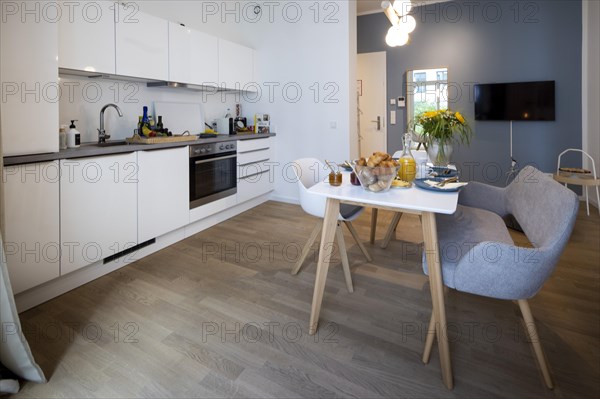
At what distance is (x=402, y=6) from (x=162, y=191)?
7.80 feet

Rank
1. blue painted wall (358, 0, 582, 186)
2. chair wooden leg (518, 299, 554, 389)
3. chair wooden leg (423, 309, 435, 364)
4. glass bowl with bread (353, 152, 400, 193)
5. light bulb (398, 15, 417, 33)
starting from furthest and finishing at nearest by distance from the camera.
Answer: blue painted wall (358, 0, 582, 186)
light bulb (398, 15, 417, 33)
glass bowl with bread (353, 152, 400, 193)
chair wooden leg (423, 309, 435, 364)
chair wooden leg (518, 299, 554, 389)

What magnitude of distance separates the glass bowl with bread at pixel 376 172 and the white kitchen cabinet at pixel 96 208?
1.75 m

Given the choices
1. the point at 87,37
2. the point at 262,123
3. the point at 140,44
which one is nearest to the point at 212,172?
the point at 140,44

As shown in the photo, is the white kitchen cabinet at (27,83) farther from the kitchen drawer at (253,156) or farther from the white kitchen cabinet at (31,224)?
the kitchen drawer at (253,156)

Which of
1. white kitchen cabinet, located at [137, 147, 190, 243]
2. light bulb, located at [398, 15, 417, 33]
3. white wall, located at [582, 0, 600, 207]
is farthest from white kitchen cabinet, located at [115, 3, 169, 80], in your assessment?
white wall, located at [582, 0, 600, 207]

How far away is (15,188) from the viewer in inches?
76.3

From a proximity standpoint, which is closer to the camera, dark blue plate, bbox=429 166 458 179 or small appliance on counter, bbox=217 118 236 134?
dark blue plate, bbox=429 166 458 179

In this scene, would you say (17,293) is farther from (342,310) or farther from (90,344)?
→ (342,310)

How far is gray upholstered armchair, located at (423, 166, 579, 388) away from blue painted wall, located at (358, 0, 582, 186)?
3.61m

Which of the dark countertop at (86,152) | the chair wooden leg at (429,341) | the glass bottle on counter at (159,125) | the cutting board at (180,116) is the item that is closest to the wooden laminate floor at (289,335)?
the chair wooden leg at (429,341)

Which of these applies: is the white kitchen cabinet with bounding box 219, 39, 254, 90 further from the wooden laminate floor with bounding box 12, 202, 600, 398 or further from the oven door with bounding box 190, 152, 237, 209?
the wooden laminate floor with bounding box 12, 202, 600, 398

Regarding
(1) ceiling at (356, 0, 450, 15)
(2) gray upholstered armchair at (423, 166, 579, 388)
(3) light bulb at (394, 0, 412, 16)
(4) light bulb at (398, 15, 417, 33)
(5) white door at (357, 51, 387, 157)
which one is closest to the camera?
(2) gray upholstered armchair at (423, 166, 579, 388)

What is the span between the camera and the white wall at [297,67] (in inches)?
168

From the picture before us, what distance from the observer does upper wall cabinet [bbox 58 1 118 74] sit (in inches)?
94.0
